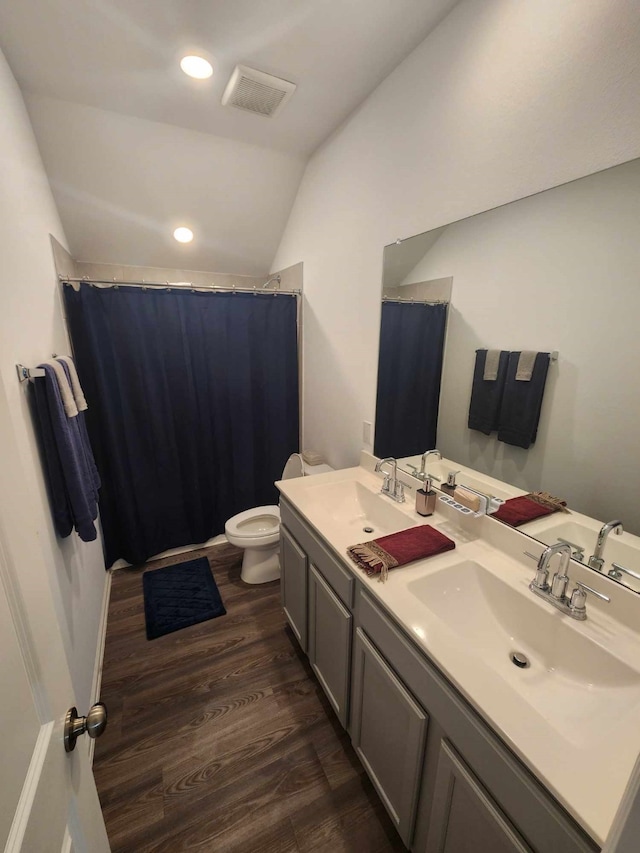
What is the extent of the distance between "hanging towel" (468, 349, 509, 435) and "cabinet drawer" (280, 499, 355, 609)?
2.48 feet

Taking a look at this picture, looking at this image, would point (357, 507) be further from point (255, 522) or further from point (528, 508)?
point (255, 522)

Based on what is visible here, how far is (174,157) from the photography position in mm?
2031

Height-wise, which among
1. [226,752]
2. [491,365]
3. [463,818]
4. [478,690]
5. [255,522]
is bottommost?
[226,752]

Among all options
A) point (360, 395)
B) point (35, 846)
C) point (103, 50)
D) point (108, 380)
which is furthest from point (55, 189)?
point (35, 846)

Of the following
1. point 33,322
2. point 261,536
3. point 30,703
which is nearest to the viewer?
point 30,703

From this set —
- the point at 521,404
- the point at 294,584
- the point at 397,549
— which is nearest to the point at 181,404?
the point at 294,584

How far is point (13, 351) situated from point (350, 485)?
57.1 inches

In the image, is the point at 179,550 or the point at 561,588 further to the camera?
the point at 179,550

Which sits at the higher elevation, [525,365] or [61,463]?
[525,365]

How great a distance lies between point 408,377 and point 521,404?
0.57 meters

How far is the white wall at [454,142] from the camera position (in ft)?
2.93

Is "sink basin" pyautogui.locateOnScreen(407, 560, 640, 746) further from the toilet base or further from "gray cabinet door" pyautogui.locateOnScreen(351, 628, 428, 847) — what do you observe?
the toilet base

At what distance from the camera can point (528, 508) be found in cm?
116

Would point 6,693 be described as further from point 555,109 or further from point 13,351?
point 555,109
